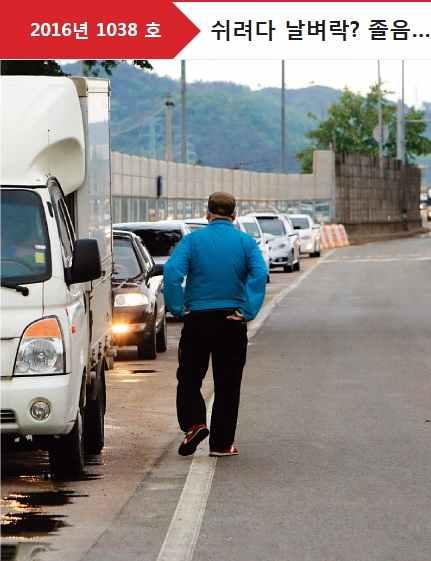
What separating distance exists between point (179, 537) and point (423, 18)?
1361 cm

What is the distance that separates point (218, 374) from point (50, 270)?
1.88m

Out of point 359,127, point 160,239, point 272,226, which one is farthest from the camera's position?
point 359,127

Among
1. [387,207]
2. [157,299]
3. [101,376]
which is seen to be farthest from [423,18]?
[387,207]

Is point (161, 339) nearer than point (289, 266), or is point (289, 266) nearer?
point (161, 339)

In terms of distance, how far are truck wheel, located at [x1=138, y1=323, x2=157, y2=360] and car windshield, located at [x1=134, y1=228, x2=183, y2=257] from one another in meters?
5.94

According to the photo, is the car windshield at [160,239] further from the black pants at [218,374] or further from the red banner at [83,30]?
the black pants at [218,374]

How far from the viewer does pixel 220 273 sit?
1145 cm

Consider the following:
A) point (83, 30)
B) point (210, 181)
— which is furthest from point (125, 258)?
point (210, 181)

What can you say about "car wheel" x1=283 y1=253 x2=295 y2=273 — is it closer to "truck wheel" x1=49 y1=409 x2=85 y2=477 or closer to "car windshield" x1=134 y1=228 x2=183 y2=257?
"car windshield" x1=134 y1=228 x2=183 y2=257

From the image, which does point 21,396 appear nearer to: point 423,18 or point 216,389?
point 216,389

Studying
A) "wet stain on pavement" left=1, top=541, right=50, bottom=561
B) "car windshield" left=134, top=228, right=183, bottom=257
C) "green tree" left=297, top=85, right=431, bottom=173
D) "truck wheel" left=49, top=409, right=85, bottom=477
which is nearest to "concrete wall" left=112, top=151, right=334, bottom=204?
"car windshield" left=134, top=228, right=183, bottom=257

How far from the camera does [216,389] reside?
38.3 feet

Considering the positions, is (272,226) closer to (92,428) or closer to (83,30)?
(83,30)

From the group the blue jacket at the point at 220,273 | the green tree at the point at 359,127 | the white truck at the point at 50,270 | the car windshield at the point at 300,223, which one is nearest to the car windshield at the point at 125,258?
the white truck at the point at 50,270
